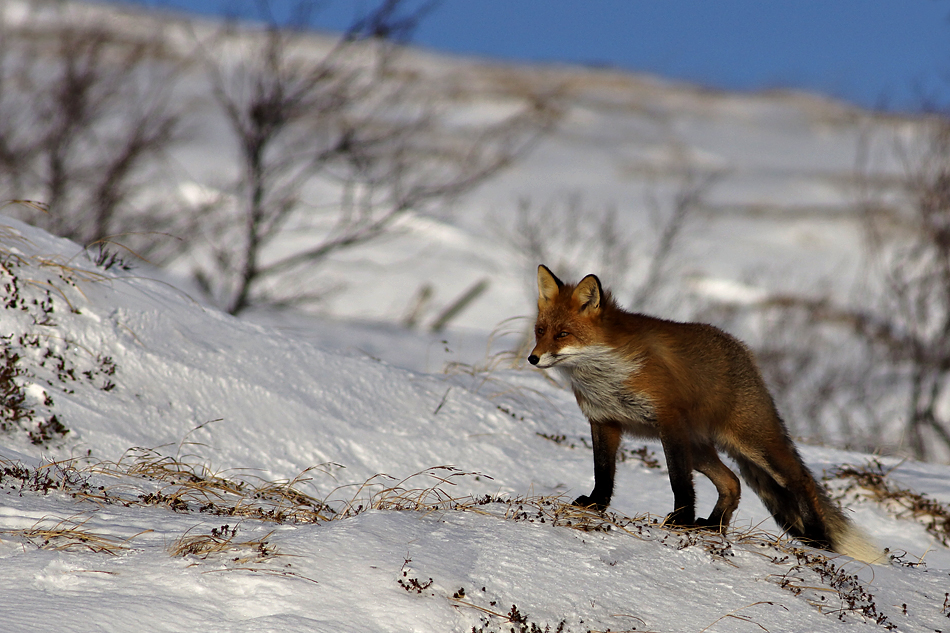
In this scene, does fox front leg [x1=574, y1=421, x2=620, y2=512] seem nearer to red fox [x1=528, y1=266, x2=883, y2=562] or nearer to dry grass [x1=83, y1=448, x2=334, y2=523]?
red fox [x1=528, y1=266, x2=883, y2=562]

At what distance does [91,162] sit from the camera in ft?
54.4

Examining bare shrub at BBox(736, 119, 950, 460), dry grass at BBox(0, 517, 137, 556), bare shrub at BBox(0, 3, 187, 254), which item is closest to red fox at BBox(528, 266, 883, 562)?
dry grass at BBox(0, 517, 137, 556)

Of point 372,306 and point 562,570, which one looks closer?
point 562,570

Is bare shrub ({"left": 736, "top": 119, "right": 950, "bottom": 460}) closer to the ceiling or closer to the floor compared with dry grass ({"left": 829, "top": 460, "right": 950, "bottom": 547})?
closer to the ceiling

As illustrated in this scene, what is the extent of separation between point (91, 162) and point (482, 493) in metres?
14.2

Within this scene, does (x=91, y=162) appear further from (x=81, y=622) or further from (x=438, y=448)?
(x=81, y=622)

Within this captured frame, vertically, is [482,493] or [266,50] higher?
[266,50]

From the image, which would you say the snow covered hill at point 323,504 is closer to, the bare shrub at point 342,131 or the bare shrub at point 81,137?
the bare shrub at point 342,131

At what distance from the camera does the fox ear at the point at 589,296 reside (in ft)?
14.6

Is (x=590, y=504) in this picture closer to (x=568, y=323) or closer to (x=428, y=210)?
(x=568, y=323)

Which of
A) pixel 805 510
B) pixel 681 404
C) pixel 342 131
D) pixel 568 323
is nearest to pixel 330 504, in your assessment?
pixel 568 323

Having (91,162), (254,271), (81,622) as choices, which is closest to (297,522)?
(81,622)

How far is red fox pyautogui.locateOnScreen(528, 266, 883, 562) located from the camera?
441 centimetres

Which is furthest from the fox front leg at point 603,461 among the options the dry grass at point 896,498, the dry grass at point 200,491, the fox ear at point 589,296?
the dry grass at point 896,498
